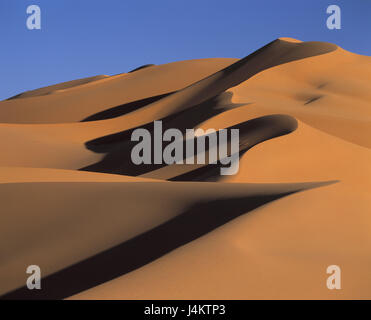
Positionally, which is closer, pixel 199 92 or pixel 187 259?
pixel 187 259

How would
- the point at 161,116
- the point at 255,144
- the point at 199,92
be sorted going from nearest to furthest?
the point at 255,144, the point at 161,116, the point at 199,92

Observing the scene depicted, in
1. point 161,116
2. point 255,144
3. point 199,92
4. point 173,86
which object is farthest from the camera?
point 173,86

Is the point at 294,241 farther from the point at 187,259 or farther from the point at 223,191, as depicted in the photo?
the point at 223,191

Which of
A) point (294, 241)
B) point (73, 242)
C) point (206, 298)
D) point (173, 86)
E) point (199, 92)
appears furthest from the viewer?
point (173, 86)

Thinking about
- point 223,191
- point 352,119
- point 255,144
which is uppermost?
point 352,119

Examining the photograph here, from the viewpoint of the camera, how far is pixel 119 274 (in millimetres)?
5895

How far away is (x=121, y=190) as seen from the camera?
818cm

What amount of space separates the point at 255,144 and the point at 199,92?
1788cm

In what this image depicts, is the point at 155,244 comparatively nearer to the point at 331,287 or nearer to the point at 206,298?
the point at 206,298

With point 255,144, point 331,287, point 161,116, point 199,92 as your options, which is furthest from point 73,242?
point 199,92

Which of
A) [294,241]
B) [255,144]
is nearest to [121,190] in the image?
[294,241]
